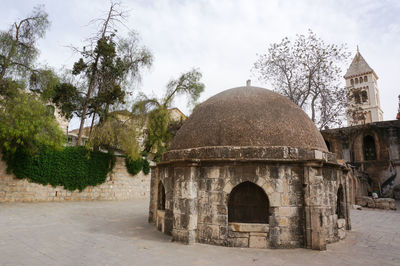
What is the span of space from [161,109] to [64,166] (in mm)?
7866

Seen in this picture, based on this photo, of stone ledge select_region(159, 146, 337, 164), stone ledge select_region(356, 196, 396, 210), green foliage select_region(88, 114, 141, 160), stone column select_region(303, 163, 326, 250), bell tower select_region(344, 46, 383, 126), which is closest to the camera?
stone column select_region(303, 163, 326, 250)

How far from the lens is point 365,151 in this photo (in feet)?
82.3

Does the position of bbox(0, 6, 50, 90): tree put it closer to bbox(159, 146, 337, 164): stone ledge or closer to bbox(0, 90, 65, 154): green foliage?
bbox(0, 90, 65, 154): green foliage

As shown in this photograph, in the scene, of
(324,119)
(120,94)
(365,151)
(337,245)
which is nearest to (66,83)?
(120,94)

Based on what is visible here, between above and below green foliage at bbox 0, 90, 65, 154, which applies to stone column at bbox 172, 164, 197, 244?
below

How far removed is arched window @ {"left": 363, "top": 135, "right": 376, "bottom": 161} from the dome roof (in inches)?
849

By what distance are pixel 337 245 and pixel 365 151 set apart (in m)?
22.7

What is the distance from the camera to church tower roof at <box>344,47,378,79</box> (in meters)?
46.5

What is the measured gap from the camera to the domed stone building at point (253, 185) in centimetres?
593

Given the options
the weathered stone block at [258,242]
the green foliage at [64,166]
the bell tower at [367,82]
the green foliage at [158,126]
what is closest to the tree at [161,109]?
the green foliage at [158,126]

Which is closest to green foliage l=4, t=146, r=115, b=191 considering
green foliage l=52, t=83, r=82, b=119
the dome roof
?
green foliage l=52, t=83, r=82, b=119

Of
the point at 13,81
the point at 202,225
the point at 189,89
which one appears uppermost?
the point at 189,89

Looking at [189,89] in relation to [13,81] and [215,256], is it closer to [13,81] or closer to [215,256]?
[13,81]

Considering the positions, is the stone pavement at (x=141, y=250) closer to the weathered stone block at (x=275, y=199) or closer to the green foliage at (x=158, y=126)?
the weathered stone block at (x=275, y=199)
